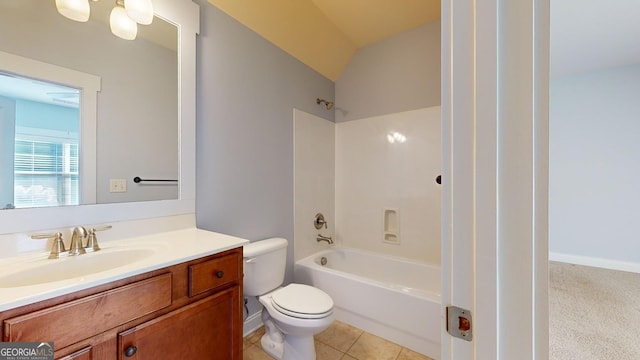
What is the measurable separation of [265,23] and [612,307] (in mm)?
3675

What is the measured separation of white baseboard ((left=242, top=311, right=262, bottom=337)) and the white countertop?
861mm

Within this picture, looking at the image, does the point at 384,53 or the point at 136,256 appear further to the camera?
the point at 384,53

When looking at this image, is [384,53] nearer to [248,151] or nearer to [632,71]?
[248,151]

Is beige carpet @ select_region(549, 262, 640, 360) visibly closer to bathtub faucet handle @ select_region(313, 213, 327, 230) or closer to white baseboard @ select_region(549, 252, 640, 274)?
white baseboard @ select_region(549, 252, 640, 274)

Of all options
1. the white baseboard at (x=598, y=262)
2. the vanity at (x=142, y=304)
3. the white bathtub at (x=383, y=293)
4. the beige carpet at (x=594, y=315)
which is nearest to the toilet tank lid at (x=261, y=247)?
the vanity at (x=142, y=304)

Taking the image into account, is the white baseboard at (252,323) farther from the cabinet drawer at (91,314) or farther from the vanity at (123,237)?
the cabinet drawer at (91,314)

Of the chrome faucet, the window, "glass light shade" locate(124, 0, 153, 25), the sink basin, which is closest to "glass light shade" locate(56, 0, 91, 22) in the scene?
"glass light shade" locate(124, 0, 153, 25)

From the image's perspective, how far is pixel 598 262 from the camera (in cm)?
306

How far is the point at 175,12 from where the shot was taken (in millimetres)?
Result: 1420

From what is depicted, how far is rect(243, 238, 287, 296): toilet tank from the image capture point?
160cm

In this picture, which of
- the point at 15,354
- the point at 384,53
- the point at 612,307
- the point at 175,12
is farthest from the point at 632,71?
the point at 15,354

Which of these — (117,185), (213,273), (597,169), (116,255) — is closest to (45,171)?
(117,185)

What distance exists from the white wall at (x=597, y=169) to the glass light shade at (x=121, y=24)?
12.9ft

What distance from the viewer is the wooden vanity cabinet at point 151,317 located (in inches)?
27.5
